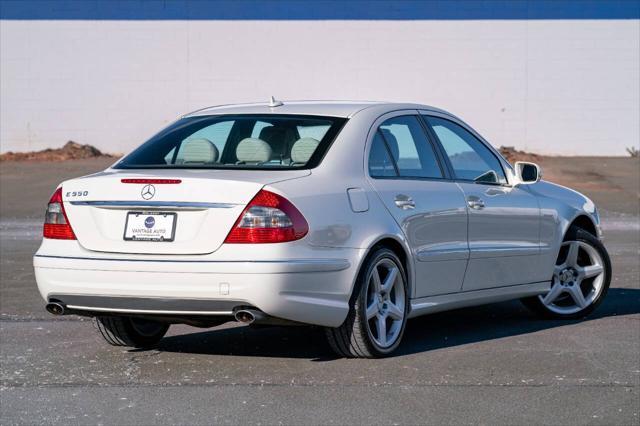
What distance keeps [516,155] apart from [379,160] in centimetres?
1829

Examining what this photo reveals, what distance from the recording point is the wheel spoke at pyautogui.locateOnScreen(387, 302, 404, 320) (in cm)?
771

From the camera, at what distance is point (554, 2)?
2658 centimetres

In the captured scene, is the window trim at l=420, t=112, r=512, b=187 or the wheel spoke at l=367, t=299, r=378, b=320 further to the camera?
the window trim at l=420, t=112, r=512, b=187

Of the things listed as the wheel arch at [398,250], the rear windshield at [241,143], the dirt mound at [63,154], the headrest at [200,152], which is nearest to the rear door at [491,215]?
the wheel arch at [398,250]

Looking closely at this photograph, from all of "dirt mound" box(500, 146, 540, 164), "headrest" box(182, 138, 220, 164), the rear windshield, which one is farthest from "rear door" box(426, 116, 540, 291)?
"dirt mound" box(500, 146, 540, 164)

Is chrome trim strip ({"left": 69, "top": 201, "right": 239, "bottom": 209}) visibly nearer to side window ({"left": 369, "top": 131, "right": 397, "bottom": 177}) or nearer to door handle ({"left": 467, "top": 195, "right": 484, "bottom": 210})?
side window ({"left": 369, "top": 131, "right": 397, "bottom": 177})

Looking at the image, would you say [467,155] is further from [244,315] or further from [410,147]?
[244,315]

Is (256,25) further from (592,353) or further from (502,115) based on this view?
(592,353)

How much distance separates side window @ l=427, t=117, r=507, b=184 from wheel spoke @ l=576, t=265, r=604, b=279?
0.97 m

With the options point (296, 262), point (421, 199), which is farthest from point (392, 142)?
point (296, 262)

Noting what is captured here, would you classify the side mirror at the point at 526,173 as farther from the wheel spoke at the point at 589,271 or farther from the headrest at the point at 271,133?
the headrest at the point at 271,133

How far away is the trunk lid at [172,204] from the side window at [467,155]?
69.6 inches

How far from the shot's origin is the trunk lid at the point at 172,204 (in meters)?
6.96

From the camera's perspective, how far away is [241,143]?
7734mm
